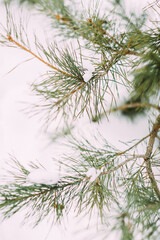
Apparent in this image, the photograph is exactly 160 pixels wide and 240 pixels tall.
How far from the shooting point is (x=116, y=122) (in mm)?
759

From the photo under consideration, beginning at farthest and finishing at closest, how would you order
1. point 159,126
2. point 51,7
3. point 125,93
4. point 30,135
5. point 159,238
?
1. point 30,135
2. point 125,93
3. point 51,7
4. point 159,126
5. point 159,238

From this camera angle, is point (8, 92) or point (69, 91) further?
point (8, 92)

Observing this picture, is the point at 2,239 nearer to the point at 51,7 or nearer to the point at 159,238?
the point at 159,238

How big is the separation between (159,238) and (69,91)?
320 mm

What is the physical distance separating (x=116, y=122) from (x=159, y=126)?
13.4 inches

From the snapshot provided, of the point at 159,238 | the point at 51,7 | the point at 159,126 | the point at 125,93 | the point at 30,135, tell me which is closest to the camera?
the point at 159,238

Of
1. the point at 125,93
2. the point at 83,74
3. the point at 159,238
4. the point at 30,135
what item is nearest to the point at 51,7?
the point at 83,74

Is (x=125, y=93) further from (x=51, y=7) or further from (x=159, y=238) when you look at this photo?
(x=159, y=238)

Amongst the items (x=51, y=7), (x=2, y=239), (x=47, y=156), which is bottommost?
(x=2, y=239)

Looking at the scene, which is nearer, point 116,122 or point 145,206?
point 145,206

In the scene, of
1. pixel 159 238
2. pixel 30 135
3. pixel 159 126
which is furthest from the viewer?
pixel 30 135

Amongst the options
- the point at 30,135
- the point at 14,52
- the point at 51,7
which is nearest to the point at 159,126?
the point at 51,7

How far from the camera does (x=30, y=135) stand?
80 centimetres

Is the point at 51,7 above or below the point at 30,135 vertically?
above
